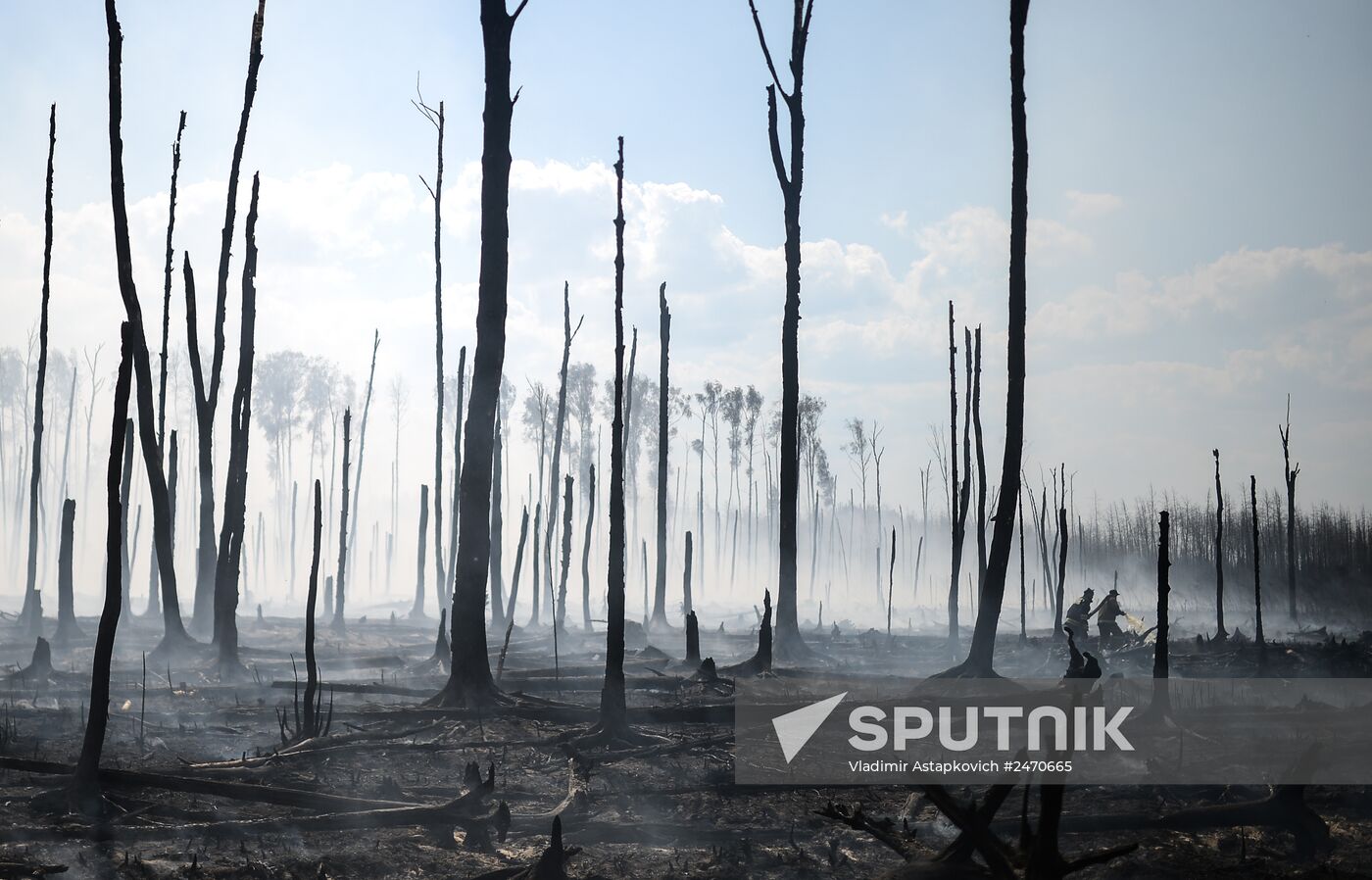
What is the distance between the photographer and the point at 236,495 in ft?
53.1

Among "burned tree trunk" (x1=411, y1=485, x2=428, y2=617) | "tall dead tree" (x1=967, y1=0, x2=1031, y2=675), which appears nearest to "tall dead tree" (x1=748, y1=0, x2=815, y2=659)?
"tall dead tree" (x1=967, y1=0, x2=1031, y2=675)

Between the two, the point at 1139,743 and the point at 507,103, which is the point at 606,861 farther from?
the point at 507,103

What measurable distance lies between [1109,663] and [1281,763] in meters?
9.71

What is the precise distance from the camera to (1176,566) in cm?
4447

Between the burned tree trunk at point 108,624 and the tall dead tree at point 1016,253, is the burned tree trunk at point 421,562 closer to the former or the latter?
the tall dead tree at point 1016,253

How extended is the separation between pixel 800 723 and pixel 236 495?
10533 mm

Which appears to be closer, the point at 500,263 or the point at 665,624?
the point at 500,263

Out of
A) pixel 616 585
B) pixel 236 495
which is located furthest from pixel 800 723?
pixel 236 495

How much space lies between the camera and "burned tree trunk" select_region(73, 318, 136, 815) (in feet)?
20.7

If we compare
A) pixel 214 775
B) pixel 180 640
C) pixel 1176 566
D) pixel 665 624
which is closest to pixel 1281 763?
pixel 214 775

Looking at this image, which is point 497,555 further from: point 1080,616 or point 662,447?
point 1080,616

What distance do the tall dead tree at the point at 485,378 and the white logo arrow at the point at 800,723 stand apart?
2.98 metres

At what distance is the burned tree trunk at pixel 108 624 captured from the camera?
6316 mm

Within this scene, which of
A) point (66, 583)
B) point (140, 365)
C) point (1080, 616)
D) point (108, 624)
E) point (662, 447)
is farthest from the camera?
point (662, 447)
